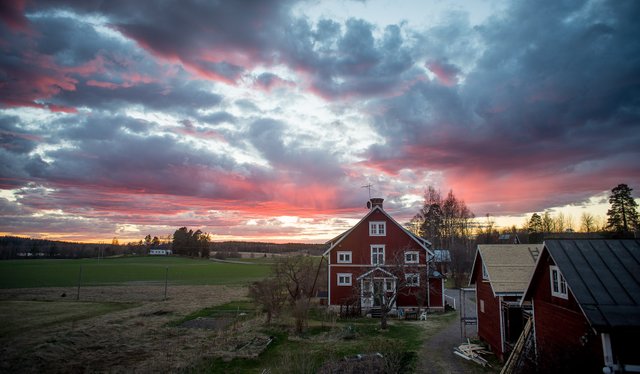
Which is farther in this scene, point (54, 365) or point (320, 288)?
point (320, 288)

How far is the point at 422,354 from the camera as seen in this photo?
18.4 m

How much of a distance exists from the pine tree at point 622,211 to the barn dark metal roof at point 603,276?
202 ft

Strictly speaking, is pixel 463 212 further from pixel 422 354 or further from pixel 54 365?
pixel 54 365

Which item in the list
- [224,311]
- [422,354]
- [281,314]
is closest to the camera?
[422,354]

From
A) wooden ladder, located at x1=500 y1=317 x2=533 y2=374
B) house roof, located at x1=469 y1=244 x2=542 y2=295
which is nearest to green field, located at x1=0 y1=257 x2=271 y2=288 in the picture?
house roof, located at x1=469 y1=244 x2=542 y2=295

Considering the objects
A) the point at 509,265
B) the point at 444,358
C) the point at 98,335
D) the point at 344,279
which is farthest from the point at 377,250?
the point at 98,335

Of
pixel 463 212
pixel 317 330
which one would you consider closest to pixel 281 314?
pixel 317 330

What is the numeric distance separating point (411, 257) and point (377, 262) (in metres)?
3.20

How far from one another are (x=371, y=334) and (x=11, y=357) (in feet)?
62.0

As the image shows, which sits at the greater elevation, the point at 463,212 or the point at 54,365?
the point at 463,212

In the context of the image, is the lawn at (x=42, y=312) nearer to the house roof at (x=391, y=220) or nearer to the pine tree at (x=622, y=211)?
the house roof at (x=391, y=220)

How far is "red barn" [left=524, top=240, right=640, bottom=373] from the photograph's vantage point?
361 inches

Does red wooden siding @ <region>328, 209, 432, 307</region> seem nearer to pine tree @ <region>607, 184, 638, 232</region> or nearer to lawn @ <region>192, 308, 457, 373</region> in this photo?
lawn @ <region>192, 308, 457, 373</region>

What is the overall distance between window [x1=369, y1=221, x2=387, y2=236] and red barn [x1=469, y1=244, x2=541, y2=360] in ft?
44.2
